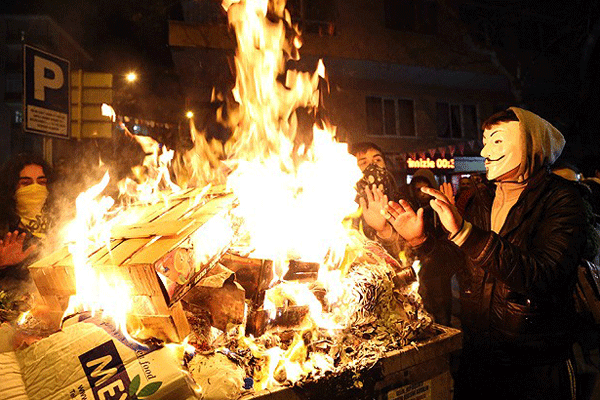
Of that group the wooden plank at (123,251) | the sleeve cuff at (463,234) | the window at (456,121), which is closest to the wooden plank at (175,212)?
the wooden plank at (123,251)

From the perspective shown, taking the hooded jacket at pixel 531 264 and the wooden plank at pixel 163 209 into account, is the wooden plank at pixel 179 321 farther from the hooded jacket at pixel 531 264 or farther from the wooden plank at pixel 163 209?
the hooded jacket at pixel 531 264

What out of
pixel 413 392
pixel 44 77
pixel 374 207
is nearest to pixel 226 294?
pixel 413 392

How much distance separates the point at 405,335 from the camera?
225cm

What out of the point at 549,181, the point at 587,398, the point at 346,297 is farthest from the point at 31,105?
the point at 587,398

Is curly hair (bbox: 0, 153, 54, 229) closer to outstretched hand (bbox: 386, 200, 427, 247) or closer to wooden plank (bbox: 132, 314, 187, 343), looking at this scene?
wooden plank (bbox: 132, 314, 187, 343)

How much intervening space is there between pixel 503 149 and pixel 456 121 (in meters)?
14.9

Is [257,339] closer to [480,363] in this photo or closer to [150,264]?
[150,264]

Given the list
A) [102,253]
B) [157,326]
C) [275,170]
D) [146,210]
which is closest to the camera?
[157,326]

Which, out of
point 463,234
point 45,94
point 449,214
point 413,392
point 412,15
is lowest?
point 413,392

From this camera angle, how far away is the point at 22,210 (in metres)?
3.97

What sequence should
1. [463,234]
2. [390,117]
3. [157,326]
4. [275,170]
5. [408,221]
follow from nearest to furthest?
1. [157,326]
2. [463,234]
3. [408,221]
4. [275,170]
5. [390,117]

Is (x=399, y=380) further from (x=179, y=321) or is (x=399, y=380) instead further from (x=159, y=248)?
(x=159, y=248)

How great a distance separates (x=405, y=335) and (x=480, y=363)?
88 cm

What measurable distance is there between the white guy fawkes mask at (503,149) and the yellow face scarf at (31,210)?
14.5 ft
